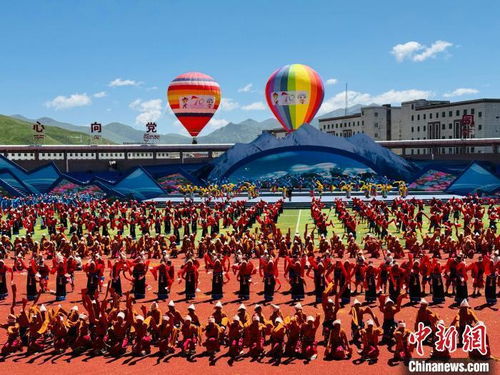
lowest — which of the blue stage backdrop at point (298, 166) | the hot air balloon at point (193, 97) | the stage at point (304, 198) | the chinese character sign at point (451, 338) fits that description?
the chinese character sign at point (451, 338)

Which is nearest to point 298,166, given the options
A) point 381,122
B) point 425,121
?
point 425,121

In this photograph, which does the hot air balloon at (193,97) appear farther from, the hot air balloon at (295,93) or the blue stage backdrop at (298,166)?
the blue stage backdrop at (298,166)

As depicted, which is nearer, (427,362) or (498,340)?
(427,362)

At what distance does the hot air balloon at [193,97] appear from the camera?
3002 inches

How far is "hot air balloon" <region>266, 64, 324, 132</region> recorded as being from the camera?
2832 inches

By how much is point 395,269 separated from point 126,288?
959 centimetres

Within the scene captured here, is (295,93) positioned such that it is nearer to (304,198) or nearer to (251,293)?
(304,198)

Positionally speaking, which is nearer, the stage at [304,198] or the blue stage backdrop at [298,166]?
the stage at [304,198]

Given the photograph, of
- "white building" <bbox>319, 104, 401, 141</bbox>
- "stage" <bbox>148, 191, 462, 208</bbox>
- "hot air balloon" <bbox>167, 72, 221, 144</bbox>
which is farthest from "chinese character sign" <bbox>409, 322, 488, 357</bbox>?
"white building" <bbox>319, 104, 401, 141</bbox>

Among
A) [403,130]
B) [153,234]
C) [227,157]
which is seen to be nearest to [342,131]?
[403,130]

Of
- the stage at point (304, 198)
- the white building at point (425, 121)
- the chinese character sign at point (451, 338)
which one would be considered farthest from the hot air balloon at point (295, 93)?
the chinese character sign at point (451, 338)

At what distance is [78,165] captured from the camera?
7338 cm

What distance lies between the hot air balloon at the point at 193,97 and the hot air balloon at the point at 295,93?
8911 millimetres

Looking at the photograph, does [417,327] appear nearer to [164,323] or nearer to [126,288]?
[164,323]
